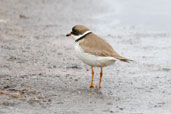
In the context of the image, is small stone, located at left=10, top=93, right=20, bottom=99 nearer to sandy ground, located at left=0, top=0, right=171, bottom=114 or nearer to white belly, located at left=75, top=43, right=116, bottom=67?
sandy ground, located at left=0, top=0, right=171, bottom=114

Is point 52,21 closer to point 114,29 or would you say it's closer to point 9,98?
point 114,29

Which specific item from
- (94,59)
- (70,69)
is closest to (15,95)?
(94,59)

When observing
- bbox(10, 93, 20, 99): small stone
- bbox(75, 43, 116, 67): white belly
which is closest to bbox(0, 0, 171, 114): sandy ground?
bbox(10, 93, 20, 99): small stone

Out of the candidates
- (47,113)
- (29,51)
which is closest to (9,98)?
(47,113)

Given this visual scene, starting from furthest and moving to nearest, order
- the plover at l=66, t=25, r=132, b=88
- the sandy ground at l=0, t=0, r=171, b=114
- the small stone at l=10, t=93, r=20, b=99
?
the plover at l=66, t=25, r=132, b=88
the small stone at l=10, t=93, r=20, b=99
the sandy ground at l=0, t=0, r=171, b=114

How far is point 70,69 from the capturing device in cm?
800

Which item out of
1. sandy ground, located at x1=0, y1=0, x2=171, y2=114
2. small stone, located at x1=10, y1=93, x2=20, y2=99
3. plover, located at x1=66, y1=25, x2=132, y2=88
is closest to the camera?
sandy ground, located at x1=0, y1=0, x2=171, y2=114

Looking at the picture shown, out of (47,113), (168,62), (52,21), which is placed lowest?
(47,113)

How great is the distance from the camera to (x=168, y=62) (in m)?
8.53

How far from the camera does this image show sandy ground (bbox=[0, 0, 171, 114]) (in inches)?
234

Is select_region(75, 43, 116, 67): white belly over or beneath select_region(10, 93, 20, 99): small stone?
over

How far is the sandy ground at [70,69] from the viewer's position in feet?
19.5

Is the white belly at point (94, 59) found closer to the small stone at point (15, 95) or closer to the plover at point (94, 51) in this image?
the plover at point (94, 51)

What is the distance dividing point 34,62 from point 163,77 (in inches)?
95.2
